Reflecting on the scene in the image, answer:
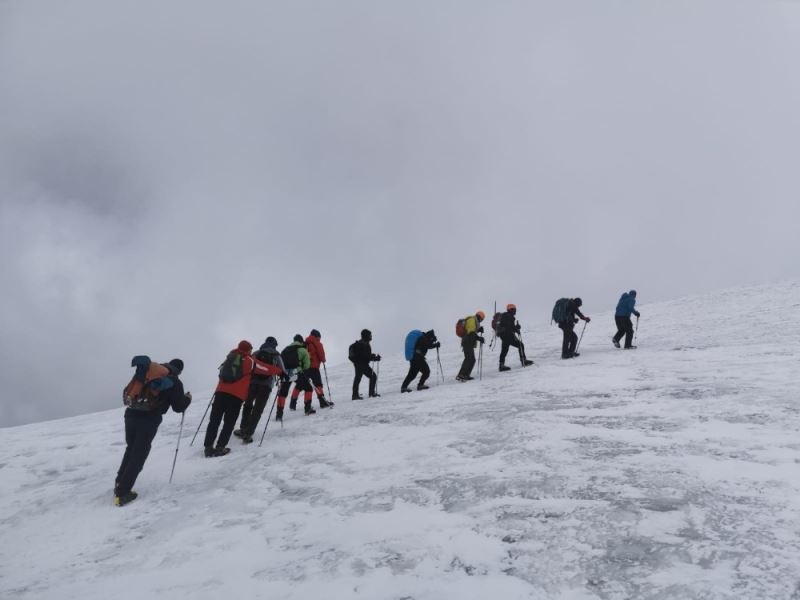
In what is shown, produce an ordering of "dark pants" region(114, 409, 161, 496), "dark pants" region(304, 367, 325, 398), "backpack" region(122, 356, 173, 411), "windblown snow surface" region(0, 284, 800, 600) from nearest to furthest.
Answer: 1. "windblown snow surface" region(0, 284, 800, 600)
2. "dark pants" region(114, 409, 161, 496)
3. "backpack" region(122, 356, 173, 411)
4. "dark pants" region(304, 367, 325, 398)

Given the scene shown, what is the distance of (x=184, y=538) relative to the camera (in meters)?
5.82

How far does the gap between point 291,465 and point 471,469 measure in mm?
3002

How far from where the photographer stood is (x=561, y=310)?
15.5m

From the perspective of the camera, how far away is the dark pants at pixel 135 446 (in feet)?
24.4

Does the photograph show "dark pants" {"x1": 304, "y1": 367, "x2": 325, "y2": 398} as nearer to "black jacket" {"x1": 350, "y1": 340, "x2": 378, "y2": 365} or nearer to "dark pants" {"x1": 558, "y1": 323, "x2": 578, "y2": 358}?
"black jacket" {"x1": 350, "y1": 340, "x2": 378, "y2": 365}

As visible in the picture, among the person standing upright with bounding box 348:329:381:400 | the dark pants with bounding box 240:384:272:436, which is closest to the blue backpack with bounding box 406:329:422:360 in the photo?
the person standing upright with bounding box 348:329:381:400

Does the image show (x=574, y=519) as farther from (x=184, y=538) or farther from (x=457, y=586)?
(x=184, y=538)

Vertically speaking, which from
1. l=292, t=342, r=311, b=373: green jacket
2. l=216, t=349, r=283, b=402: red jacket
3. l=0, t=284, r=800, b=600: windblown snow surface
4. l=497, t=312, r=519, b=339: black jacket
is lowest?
l=0, t=284, r=800, b=600: windblown snow surface

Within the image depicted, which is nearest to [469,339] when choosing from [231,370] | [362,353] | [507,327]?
[507,327]

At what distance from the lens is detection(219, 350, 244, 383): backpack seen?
9.27 metres

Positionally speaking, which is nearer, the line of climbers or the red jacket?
the line of climbers

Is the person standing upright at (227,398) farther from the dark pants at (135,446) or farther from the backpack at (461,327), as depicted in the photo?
the backpack at (461,327)

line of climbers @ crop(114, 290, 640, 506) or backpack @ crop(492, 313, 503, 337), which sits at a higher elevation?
backpack @ crop(492, 313, 503, 337)

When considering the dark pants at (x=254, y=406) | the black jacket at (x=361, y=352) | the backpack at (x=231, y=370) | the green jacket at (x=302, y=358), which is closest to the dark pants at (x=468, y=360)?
the black jacket at (x=361, y=352)
